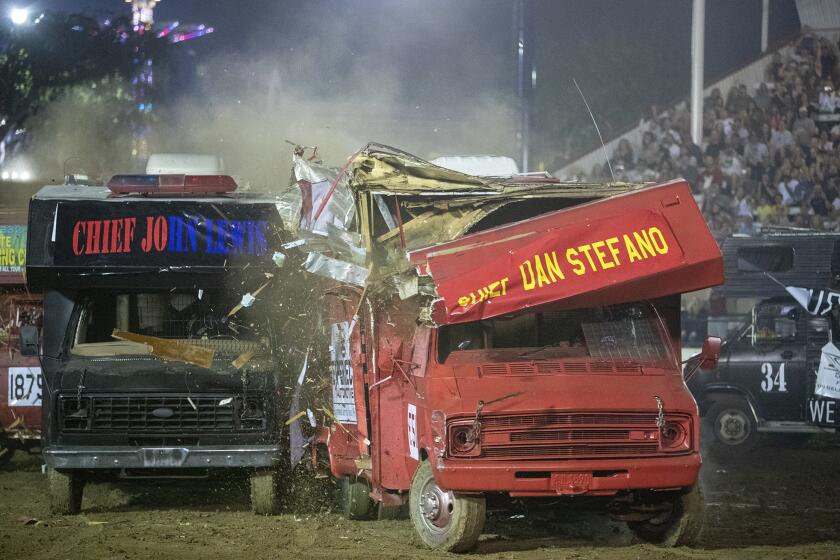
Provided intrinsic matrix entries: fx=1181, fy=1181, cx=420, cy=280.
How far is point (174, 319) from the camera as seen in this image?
11039 millimetres

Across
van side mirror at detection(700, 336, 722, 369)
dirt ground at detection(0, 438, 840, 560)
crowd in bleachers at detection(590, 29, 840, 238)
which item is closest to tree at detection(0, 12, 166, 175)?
crowd in bleachers at detection(590, 29, 840, 238)

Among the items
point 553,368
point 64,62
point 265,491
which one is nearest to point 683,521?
point 553,368

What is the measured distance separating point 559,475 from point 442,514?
0.90 m

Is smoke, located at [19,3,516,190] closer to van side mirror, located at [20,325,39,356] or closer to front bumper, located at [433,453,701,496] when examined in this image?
van side mirror, located at [20,325,39,356]

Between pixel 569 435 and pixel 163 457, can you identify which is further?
pixel 163 457

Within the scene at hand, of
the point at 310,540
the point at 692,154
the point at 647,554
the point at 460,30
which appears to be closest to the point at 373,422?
the point at 310,540

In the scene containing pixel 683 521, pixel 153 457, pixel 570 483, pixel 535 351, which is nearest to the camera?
pixel 570 483

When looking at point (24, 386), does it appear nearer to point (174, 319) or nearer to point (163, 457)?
point (174, 319)

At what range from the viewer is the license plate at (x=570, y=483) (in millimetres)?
8031

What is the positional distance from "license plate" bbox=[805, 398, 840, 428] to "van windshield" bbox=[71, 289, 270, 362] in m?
7.52

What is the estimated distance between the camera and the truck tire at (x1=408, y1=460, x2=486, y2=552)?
8.12m

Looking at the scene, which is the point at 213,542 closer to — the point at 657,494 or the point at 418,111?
the point at 657,494

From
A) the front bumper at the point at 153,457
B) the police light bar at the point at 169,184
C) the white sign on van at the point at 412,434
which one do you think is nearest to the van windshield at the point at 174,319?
the police light bar at the point at 169,184

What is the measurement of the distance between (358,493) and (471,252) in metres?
2.87
